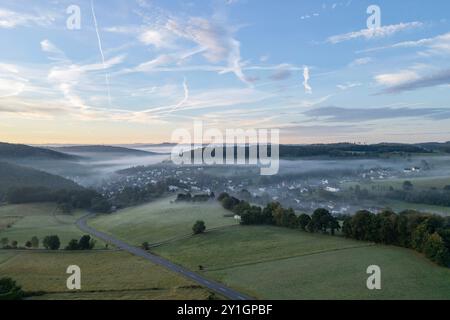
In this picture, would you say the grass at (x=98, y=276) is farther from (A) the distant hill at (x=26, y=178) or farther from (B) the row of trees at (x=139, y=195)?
(A) the distant hill at (x=26, y=178)

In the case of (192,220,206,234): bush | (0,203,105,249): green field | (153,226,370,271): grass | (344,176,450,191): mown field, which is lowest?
(0,203,105,249): green field

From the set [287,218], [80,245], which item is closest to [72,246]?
[80,245]

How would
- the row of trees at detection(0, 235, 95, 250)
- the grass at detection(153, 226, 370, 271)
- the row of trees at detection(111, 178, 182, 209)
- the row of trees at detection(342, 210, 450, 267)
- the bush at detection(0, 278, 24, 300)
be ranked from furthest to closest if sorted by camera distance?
the row of trees at detection(111, 178, 182, 209) → the row of trees at detection(0, 235, 95, 250) → the grass at detection(153, 226, 370, 271) → the row of trees at detection(342, 210, 450, 267) → the bush at detection(0, 278, 24, 300)

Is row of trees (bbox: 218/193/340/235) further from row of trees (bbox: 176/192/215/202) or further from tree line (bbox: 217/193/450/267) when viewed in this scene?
row of trees (bbox: 176/192/215/202)

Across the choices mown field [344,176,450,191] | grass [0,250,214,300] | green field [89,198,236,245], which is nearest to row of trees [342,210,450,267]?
green field [89,198,236,245]

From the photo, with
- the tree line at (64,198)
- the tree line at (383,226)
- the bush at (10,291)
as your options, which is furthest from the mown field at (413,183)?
the bush at (10,291)
